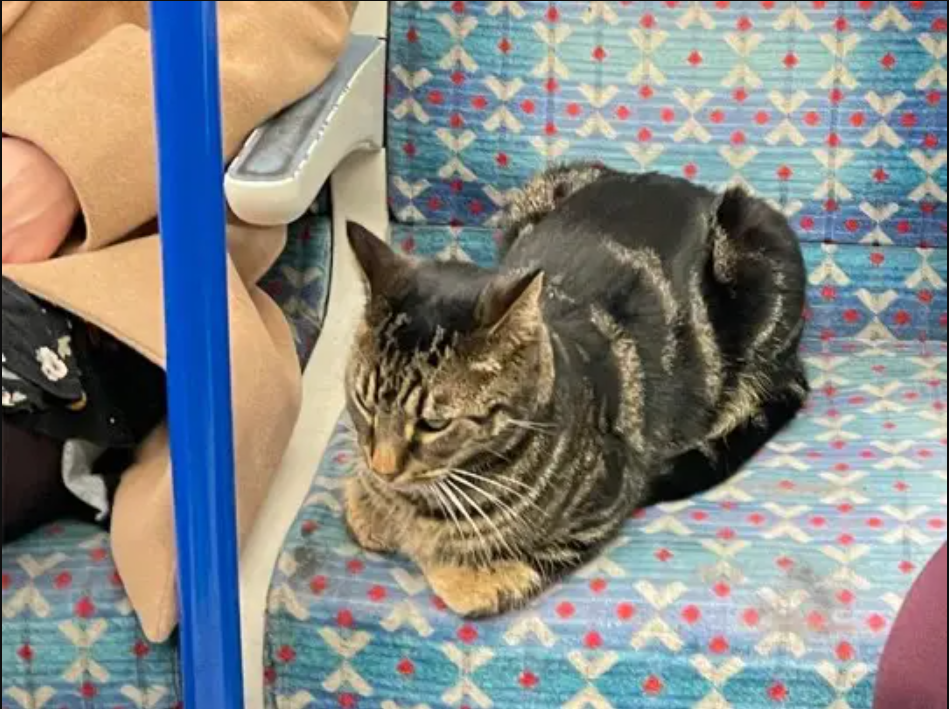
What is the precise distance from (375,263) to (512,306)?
0.16 meters

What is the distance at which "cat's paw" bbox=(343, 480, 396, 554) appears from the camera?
1411 millimetres

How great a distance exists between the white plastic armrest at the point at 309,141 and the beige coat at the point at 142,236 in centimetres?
3

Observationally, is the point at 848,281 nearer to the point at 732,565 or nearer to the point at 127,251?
the point at 732,565

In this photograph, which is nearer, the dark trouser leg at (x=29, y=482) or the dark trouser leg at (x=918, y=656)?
the dark trouser leg at (x=918, y=656)

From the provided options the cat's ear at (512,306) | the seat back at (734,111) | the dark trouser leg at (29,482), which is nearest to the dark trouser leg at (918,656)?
the cat's ear at (512,306)

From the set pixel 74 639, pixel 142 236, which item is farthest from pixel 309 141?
pixel 74 639

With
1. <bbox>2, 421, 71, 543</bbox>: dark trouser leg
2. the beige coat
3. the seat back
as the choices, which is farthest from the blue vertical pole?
the seat back

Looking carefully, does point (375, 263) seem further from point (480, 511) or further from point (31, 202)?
point (31, 202)

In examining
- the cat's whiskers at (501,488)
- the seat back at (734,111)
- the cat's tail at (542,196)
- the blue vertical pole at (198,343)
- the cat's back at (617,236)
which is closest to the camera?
the blue vertical pole at (198,343)

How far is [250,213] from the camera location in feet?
4.51

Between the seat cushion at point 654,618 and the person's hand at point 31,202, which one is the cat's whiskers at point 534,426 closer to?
the seat cushion at point 654,618

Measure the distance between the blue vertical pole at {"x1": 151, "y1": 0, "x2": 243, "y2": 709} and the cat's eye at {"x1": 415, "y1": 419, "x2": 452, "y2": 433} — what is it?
8.1 inches

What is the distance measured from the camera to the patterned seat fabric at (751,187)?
136 cm

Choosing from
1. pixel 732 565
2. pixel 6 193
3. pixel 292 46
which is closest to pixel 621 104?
pixel 292 46
